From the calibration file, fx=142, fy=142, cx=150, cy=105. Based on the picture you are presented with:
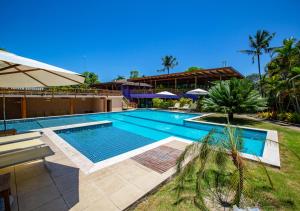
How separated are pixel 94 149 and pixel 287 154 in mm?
7719

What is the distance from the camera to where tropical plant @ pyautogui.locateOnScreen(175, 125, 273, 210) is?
2199 mm

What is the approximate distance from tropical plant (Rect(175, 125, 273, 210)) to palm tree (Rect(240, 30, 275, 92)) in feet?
94.1

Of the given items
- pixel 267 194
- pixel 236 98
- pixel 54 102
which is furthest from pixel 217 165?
pixel 54 102

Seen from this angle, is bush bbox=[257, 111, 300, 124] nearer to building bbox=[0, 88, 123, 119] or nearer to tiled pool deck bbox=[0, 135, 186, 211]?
tiled pool deck bbox=[0, 135, 186, 211]

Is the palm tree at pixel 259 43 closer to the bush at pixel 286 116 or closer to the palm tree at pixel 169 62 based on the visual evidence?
the bush at pixel 286 116

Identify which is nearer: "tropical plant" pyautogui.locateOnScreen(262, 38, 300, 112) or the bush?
the bush

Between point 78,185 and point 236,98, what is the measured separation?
38.3ft

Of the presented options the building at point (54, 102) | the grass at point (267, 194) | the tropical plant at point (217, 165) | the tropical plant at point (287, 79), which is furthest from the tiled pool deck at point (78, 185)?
the tropical plant at point (287, 79)

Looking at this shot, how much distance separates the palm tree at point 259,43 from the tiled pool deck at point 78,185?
94.8 ft

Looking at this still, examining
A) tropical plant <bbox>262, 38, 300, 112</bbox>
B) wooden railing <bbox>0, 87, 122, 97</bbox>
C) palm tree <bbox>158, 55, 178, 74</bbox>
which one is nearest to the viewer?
tropical plant <bbox>262, 38, 300, 112</bbox>

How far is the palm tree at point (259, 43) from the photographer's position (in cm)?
2361

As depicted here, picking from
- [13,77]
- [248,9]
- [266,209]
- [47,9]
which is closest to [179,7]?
[248,9]

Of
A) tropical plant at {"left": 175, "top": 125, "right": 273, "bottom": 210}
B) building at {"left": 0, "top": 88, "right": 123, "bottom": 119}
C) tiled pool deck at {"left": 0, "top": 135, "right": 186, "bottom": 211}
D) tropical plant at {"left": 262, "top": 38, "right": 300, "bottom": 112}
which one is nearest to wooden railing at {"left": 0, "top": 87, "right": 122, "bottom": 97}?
building at {"left": 0, "top": 88, "right": 123, "bottom": 119}

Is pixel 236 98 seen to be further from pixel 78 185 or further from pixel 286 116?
pixel 78 185
